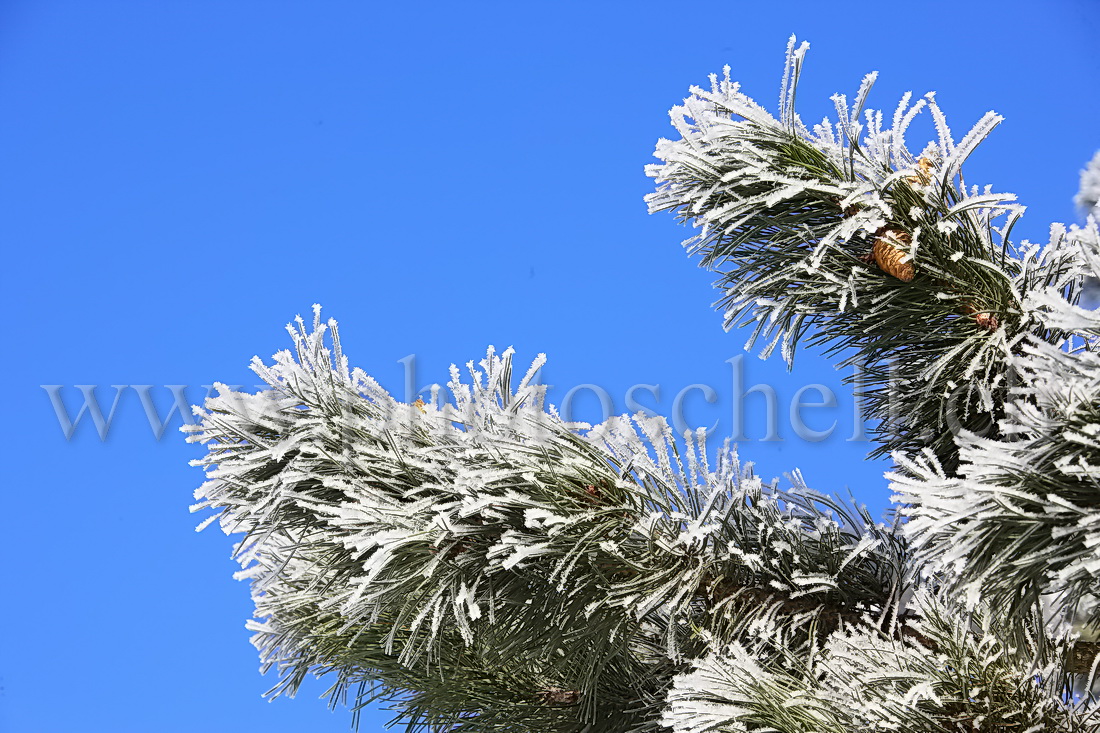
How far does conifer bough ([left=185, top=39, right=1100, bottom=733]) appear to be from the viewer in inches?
27.5

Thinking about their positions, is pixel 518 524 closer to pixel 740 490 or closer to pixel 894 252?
pixel 740 490

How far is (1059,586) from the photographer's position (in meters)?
0.56

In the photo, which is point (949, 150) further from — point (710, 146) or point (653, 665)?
point (653, 665)

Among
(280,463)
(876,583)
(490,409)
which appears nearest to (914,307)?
(876,583)

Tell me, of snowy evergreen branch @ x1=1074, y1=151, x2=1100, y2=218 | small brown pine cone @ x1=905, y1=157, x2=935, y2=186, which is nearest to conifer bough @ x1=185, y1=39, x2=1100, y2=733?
small brown pine cone @ x1=905, y1=157, x2=935, y2=186

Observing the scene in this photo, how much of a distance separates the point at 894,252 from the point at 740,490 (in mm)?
218

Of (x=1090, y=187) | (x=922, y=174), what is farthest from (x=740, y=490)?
(x=1090, y=187)

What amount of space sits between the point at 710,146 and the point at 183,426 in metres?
0.48

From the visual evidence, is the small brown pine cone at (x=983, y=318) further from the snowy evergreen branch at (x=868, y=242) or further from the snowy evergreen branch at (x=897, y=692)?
the snowy evergreen branch at (x=897, y=692)

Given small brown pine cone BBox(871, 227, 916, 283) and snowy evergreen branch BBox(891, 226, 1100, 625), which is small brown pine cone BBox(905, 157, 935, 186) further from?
snowy evergreen branch BBox(891, 226, 1100, 625)

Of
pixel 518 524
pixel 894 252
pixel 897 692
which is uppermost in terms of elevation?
pixel 894 252

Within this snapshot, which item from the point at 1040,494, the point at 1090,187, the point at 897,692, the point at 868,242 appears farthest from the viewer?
the point at 1090,187

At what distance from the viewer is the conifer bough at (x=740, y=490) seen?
27.5 inches

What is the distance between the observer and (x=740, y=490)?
2.56 ft
